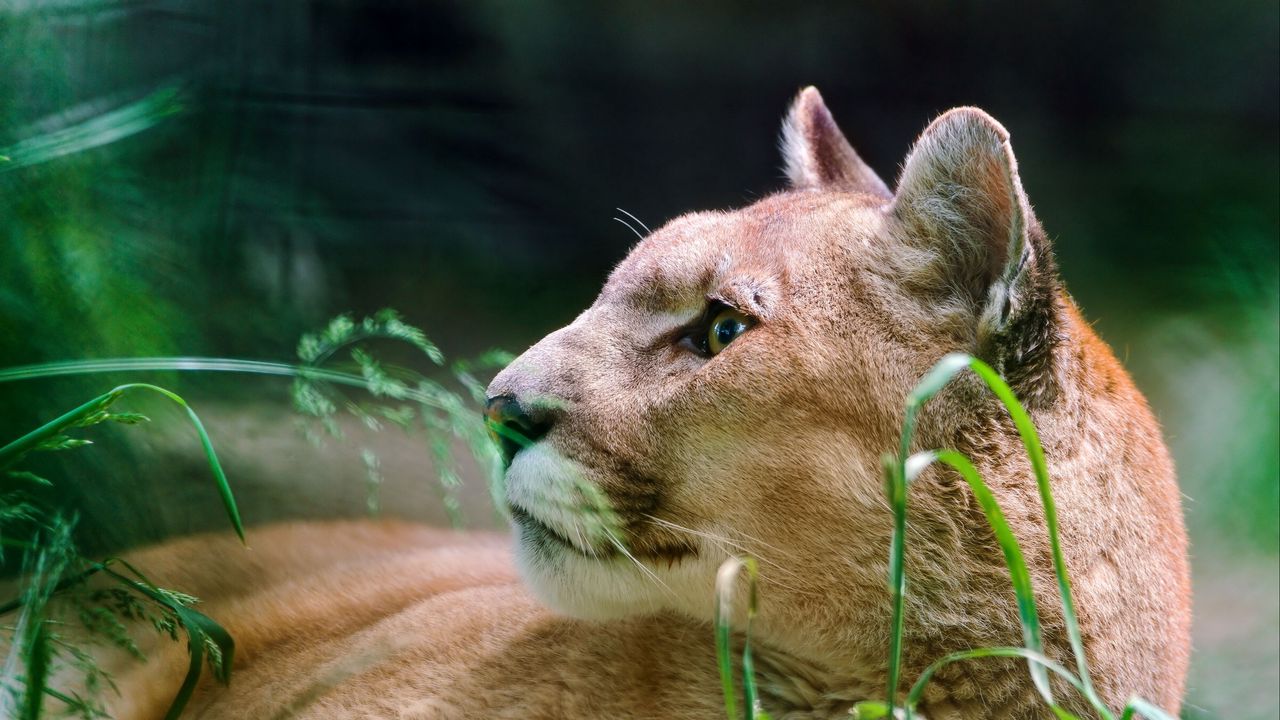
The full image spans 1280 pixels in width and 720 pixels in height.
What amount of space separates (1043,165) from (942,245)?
15.0ft

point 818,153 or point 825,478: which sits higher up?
point 818,153

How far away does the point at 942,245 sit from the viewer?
2312 mm

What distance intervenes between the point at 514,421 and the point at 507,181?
3.40 m

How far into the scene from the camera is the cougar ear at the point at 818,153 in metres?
3.21

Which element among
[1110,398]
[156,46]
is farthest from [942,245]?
[156,46]

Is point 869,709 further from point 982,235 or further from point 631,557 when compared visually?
point 982,235

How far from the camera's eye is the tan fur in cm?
214

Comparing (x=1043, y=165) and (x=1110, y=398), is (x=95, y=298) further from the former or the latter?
(x=1043, y=165)

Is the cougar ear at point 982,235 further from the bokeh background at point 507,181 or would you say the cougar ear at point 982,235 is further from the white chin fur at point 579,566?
the bokeh background at point 507,181

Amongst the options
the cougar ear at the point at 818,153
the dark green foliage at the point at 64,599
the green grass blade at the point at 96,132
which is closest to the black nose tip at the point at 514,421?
the dark green foliage at the point at 64,599

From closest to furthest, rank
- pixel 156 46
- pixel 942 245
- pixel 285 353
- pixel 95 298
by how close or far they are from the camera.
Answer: pixel 942 245 < pixel 95 298 < pixel 156 46 < pixel 285 353

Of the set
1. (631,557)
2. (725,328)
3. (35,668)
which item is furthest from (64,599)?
(725,328)

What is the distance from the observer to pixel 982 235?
227 cm

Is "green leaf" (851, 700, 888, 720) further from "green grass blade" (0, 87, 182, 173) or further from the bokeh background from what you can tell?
"green grass blade" (0, 87, 182, 173)
